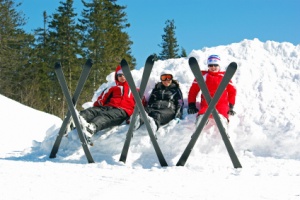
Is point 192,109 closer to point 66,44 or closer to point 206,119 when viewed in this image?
point 206,119

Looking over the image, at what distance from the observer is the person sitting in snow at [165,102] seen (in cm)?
596

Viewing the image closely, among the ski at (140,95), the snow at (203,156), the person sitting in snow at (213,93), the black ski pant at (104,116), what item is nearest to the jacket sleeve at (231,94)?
the person sitting in snow at (213,93)

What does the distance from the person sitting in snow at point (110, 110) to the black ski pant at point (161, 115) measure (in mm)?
412

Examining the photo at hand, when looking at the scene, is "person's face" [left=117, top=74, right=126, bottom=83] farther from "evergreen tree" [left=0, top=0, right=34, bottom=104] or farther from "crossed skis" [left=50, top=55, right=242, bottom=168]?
"evergreen tree" [left=0, top=0, right=34, bottom=104]

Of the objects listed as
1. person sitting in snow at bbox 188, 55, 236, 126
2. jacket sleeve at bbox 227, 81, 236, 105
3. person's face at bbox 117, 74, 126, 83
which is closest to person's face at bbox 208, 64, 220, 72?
person sitting in snow at bbox 188, 55, 236, 126

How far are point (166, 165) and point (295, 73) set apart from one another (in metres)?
3.94

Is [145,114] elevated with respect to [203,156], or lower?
elevated

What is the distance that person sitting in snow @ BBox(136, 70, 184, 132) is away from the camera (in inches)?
235

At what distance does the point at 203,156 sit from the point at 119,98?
1.91 m

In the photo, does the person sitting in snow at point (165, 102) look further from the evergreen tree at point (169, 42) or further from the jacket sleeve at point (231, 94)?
the evergreen tree at point (169, 42)

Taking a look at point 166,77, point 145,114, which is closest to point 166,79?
point 166,77

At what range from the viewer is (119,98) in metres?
6.42

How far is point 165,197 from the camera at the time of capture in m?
3.41

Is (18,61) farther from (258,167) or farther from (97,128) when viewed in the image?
(258,167)
